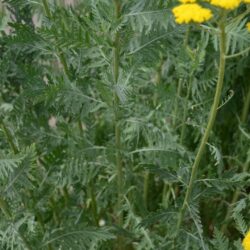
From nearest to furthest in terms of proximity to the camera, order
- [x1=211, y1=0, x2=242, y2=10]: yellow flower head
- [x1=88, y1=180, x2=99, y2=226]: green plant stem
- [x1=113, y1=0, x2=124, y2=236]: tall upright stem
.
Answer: [x1=211, y1=0, x2=242, y2=10]: yellow flower head → [x1=113, y1=0, x2=124, y2=236]: tall upright stem → [x1=88, y1=180, x2=99, y2=226]: green plant stem

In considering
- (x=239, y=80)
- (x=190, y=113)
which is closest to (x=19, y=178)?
(x=190, y=113)

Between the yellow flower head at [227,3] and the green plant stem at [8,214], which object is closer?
the yellow flower head at [227,3]

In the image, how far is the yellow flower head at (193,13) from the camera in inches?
23.4

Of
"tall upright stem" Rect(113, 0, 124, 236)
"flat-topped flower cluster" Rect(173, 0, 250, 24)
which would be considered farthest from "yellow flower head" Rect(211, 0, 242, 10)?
"tall upright stem" Rect(113, 0, 124, 236)

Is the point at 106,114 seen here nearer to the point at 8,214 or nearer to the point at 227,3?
the point at 8,214

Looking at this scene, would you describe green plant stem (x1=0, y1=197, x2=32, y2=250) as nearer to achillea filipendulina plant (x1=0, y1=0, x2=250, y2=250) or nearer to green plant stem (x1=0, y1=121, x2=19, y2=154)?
achillea filipendulina plant (x1=0, y1=0, x2=250, y2=250)

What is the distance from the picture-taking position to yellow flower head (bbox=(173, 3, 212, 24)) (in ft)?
1.95

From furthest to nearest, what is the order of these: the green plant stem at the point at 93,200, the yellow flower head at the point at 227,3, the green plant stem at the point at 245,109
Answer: the green plant stem at the point at 245,109
the green plant stem at the point at 93,200
the yellow flower head at the point at 227,3

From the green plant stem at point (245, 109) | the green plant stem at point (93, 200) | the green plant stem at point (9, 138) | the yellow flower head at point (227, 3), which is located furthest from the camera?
the green plant stem at point (245, 109)

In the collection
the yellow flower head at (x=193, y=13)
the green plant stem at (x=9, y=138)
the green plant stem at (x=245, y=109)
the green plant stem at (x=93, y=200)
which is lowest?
the green plant stem at (x=93, y=200)

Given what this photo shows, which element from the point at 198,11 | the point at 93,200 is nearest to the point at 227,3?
the point at 198,11

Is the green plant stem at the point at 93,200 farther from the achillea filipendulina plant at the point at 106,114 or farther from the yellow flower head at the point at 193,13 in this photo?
the yellow flower head at the point at 193,13

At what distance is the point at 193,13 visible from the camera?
598 millimetres

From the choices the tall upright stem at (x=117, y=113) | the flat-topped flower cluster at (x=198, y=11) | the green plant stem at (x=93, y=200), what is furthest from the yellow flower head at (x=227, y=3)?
the green plant stem at (x=93, y=200)
